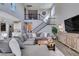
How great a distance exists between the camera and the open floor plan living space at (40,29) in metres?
3.86

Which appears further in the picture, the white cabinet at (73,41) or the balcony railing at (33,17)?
the balcony railing at (33,17)

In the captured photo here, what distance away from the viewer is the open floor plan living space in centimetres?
386

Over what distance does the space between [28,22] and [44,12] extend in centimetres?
216

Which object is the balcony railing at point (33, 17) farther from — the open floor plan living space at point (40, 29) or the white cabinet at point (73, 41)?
the white cabinet at point (73, 41)

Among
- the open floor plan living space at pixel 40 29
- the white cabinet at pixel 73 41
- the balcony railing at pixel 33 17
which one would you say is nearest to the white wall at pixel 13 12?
the open floor plan living space at pixel 40 29

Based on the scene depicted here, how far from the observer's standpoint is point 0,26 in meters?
11.6

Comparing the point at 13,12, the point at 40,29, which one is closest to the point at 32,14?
the point at 40,29

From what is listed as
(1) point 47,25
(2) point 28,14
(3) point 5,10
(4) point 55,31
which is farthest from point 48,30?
(3) point 5,10

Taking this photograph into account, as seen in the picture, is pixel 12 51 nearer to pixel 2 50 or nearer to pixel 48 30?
pixel 2 50

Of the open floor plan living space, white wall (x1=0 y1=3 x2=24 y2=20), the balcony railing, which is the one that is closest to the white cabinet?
the open floor plan living space

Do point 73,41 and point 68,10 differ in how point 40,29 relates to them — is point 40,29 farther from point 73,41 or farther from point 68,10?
point 73,41

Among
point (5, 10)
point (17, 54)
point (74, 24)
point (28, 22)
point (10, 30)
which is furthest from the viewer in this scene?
point (28, 22)

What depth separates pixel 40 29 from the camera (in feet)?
48.0

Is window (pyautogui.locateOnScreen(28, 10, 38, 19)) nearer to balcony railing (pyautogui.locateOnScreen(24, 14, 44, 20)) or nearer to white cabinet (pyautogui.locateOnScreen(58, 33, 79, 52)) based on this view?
balcony railing (pyautogui.locateOnScreen(24, 14, 44, 20))
